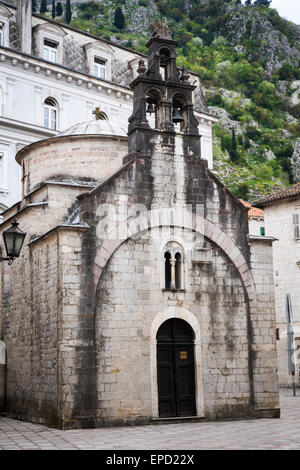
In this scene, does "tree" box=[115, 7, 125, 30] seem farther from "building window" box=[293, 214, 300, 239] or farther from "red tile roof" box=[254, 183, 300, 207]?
"building window" box=[293, 214, 300, 239]

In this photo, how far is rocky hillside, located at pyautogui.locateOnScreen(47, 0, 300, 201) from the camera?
108m

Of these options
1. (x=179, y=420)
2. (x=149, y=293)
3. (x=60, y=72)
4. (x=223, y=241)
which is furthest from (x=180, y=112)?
(x=60, y=72)

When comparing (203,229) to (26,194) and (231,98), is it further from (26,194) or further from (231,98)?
(231,98)

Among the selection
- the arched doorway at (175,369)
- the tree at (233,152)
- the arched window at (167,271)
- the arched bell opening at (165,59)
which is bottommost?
the arched doorway at (175,369)

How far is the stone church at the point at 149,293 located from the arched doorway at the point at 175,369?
3cm

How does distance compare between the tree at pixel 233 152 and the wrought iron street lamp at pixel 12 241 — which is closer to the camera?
the wrought iron street lamp at pixel 12 241

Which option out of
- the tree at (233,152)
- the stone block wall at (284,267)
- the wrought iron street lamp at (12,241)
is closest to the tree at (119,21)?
the tree at (233,152)

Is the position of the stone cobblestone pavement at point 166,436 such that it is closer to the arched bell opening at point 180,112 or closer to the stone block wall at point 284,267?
the arched bell opening at point 180,112

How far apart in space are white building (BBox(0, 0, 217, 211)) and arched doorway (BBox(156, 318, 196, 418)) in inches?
594

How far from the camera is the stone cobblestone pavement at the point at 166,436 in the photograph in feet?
41.6

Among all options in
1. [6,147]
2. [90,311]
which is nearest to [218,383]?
[90,311]

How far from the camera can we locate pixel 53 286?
17.5 meters

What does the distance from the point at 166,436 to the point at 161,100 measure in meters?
10.5

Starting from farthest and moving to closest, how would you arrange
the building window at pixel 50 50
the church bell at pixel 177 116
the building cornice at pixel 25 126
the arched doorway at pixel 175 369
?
the building window at pixel 50 50 → the building cornice at pixel 25 126 → the church bell at pixel 177 116 → the arched doorway at pixel 175 369
